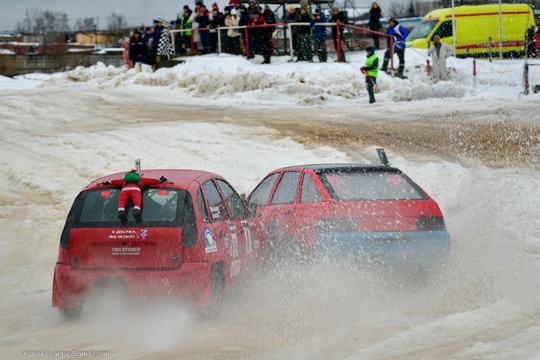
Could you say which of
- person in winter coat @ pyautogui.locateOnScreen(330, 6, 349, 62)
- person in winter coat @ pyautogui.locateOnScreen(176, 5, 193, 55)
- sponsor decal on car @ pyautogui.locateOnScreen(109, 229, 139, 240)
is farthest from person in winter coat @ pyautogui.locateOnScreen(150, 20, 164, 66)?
sponsor decal on car @ pyautogui.locateOnScreen(109, 229, 139, 240)

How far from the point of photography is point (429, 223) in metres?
9.59

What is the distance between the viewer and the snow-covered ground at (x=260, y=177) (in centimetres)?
747

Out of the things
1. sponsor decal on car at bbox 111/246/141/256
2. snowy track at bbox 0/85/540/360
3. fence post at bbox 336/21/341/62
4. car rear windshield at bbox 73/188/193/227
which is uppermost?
fence post at bbox 336/21/341/62

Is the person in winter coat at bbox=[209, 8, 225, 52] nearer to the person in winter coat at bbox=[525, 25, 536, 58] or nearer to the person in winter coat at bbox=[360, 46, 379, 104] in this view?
the person in winter coat at bbox=[360, 46, 379, 104]

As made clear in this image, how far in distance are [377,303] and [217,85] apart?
22.3 metres

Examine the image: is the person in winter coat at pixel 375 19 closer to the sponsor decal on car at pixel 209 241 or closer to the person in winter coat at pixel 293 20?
the person in winter coat at pixel 293 20

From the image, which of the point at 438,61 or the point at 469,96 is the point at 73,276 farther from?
the point at 438,61

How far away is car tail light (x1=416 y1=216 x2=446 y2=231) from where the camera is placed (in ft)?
31.2

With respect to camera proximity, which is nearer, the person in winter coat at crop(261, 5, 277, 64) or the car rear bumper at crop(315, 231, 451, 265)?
the car rear bumper at crop(315, 231, 451, 265)

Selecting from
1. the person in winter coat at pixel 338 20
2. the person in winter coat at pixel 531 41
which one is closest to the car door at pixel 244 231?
the person in winter coat at pixel 338 20

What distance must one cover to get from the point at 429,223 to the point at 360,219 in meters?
0.77

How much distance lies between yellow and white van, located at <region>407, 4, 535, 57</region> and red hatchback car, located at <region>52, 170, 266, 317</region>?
2942cm

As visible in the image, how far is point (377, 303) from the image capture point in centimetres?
875

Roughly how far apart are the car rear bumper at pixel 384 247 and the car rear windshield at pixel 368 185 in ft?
1.83
